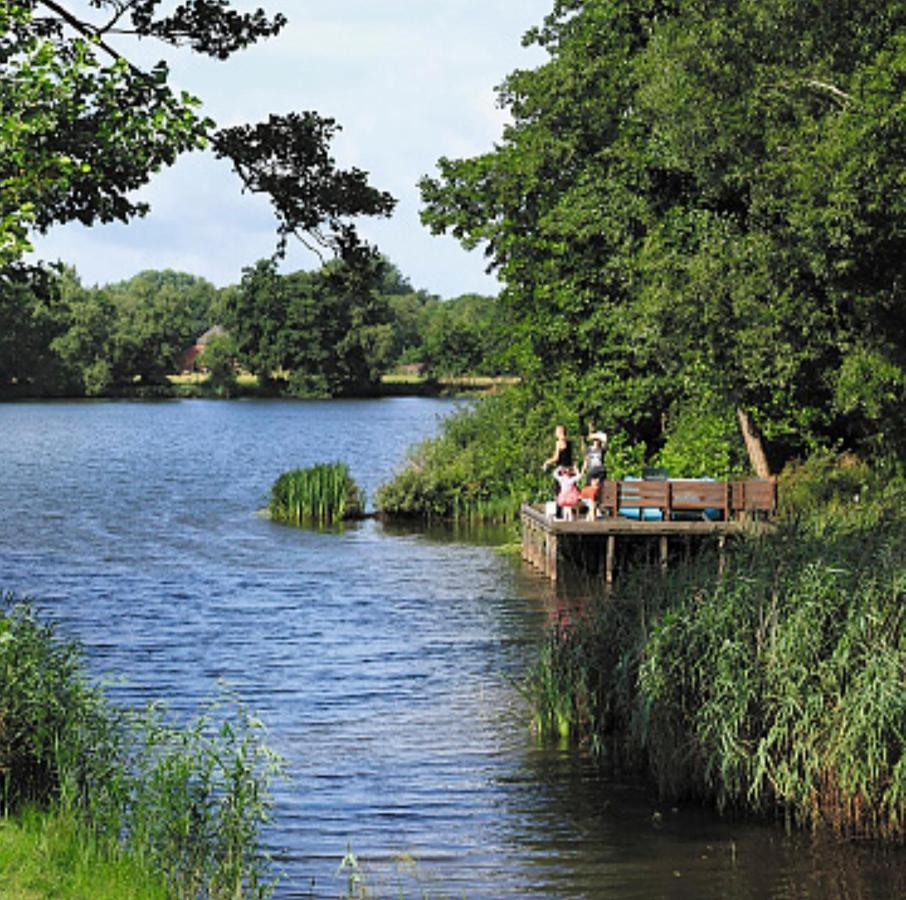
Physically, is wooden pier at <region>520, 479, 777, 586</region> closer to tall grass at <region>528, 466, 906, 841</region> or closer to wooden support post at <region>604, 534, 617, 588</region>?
wooden support post at <region>604, 534, 617, 588</region>

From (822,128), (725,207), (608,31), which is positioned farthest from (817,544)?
(608,31)

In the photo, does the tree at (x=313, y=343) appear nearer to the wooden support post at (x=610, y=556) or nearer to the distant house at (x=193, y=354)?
the distant house at (x=193, y=354)

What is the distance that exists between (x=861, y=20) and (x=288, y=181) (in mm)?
13082

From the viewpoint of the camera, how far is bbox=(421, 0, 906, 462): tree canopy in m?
22.1

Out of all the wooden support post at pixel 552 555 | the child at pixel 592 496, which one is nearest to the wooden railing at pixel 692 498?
the child at pixel 592 496

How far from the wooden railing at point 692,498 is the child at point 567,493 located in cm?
53

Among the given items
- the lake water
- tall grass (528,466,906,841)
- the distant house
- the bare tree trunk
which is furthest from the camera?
the distant house

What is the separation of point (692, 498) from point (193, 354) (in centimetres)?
15619

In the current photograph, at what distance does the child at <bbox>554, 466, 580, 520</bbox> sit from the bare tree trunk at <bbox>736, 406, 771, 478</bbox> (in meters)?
5.59

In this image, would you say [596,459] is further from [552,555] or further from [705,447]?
[705,447]

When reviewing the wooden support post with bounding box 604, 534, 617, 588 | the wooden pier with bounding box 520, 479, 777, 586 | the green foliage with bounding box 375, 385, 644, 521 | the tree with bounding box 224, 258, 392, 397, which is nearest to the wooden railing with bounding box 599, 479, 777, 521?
the wooden pier with bounding box 520, 479, 777, 586

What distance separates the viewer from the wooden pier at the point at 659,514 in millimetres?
25516

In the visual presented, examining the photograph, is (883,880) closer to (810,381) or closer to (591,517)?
(591,517)

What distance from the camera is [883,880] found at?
33.7 ft
